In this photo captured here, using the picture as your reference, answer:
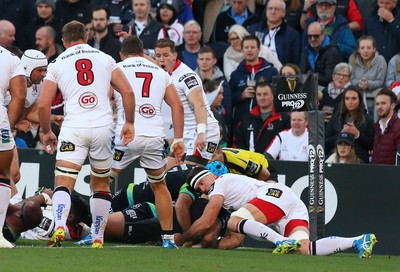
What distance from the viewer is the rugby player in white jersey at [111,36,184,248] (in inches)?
528

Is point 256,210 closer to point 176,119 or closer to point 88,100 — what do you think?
point 176,119

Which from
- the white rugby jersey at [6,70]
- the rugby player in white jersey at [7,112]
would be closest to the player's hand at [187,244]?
the rugby player in white jersey at [7,112]

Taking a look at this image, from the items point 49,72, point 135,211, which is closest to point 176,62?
point 135,211

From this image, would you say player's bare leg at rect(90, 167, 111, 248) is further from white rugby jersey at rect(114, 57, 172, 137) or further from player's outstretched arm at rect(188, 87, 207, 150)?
player's outstretched arm at rect(188, 87, 207, 150)

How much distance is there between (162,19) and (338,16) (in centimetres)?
316

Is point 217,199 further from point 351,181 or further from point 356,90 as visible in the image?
point 356,90

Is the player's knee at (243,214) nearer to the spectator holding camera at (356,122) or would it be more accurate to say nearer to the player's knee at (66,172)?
the player's knee at (66,172)

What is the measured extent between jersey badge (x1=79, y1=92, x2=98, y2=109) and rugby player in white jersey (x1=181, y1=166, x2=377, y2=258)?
1.84 m

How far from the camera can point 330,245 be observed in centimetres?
1283

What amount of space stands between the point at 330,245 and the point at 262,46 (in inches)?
296

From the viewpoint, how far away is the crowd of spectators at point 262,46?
706 inches

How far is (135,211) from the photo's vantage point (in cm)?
1486

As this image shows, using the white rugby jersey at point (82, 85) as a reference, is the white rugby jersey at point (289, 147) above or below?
below

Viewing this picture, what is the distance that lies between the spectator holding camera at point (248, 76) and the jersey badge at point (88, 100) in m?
6.80
